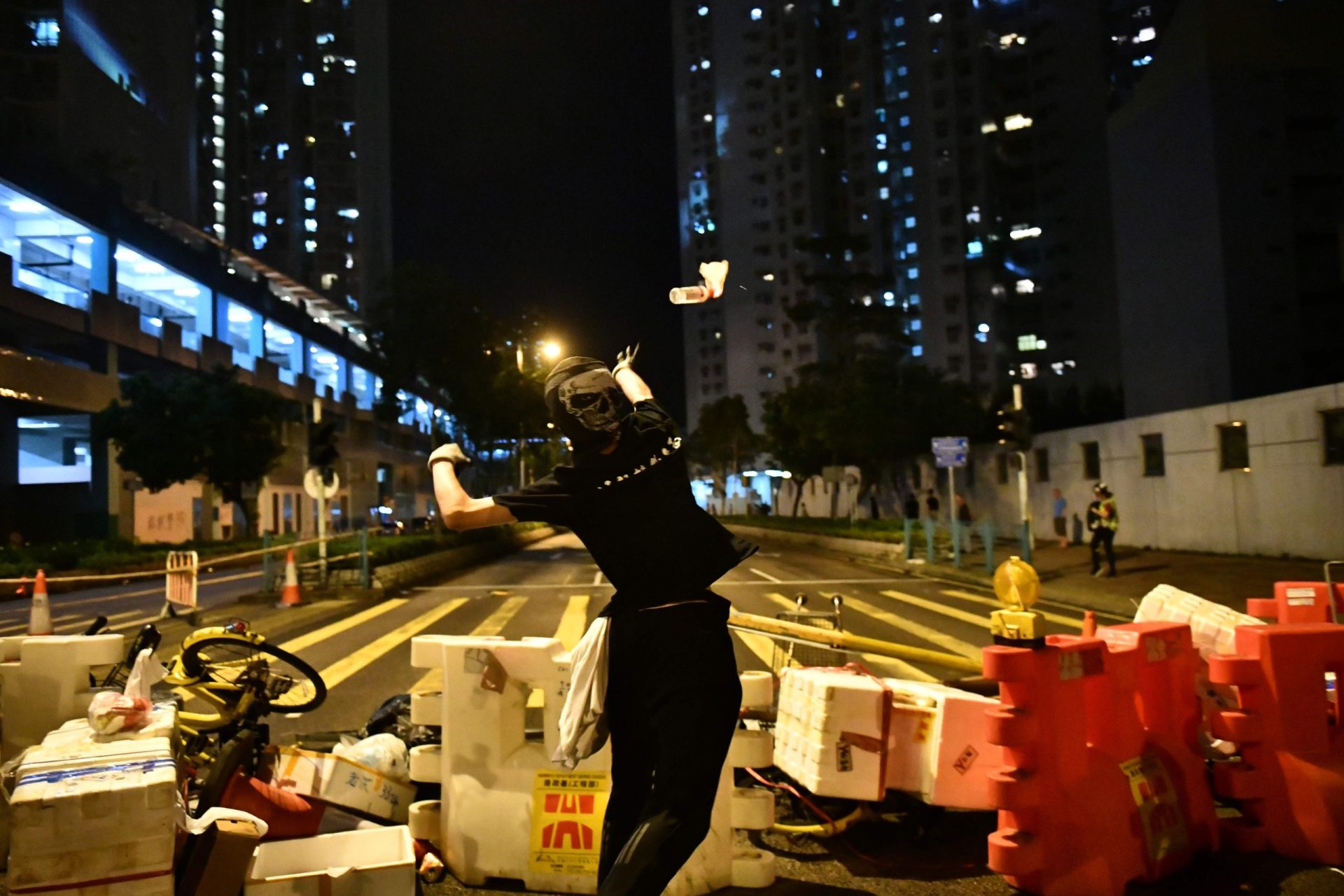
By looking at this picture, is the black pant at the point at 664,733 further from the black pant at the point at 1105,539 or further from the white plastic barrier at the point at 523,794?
the black pant at the point at 1105,539

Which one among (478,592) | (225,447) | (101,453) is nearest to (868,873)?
(478,592)

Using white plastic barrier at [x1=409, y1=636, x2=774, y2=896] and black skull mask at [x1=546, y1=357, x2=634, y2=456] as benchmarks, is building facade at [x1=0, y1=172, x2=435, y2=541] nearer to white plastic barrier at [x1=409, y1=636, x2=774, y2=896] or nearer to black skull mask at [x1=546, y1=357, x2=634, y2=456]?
white plastic barrier at [x1=409, y1=636, x2=774, y2=896]

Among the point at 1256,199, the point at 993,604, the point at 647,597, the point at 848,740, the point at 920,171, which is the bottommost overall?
the point at 993,604

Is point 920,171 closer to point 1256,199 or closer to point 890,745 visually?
point 1256,199

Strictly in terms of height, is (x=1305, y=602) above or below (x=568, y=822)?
above

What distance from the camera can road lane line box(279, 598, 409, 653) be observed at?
39.4ft

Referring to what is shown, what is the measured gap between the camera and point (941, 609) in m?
14.6

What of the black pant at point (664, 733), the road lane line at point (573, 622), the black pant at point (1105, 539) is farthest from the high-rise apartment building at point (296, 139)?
the black pant at point (664, 733)

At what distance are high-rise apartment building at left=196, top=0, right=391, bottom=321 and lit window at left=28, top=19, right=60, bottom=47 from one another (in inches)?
2181

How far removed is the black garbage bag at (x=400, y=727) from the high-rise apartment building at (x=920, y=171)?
4157cm

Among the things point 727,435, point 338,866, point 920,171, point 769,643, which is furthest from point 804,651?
point 920,171

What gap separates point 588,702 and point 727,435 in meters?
86.6

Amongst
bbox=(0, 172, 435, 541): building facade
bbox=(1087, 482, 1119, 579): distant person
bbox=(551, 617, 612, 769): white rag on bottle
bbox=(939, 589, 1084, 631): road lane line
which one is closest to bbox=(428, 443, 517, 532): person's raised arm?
bbox=(551, 617, 612, 769): white rag on bottle

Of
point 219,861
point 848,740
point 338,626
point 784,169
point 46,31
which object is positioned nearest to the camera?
point 219,861
